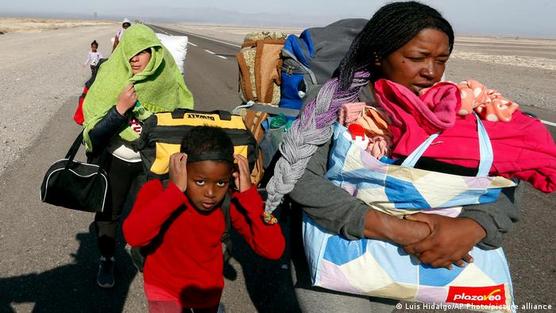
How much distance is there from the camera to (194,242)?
2.20 metres

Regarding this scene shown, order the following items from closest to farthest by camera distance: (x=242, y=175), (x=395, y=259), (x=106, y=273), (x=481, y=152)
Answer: (x=481, y=152) → (x=395, y=259) → (x=242, y=175) → (x=106, y=273)

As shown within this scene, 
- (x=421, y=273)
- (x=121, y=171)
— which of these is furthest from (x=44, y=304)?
(x=421, y=273)

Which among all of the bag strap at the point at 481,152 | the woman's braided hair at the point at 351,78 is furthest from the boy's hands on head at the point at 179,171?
the bag strap at the point at 481,152

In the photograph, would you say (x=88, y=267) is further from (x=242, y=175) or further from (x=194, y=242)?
(x=242, y=175)

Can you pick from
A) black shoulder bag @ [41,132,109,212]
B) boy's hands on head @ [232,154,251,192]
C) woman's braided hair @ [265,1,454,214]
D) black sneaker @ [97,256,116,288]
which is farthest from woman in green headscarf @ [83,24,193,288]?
woman's braided hair @ [265,1,454,214]

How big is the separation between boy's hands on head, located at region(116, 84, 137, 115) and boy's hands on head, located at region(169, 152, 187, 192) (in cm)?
68

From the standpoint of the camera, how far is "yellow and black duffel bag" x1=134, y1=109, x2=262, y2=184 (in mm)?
2266

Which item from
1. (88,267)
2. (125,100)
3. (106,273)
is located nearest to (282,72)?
(125,100)

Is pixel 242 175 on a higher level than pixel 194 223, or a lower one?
higher

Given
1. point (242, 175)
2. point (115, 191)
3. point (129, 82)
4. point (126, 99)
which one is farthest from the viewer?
point (115, 191)

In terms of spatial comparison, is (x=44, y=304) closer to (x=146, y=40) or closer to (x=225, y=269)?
(x=225, y=269)

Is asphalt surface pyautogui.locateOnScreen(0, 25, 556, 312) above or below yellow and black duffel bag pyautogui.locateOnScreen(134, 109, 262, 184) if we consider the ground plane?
below

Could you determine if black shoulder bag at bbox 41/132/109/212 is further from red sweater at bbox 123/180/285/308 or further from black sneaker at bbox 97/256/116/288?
red sweater at bbox 123/180/285/308

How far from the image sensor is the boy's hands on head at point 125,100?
253 cm
